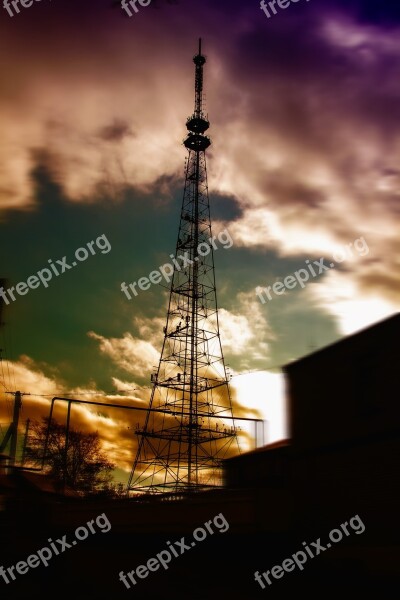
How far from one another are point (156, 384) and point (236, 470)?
6.59m

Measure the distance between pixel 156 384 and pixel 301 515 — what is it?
44.5 feet

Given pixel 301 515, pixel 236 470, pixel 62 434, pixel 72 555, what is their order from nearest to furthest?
pixel 72 555 → pixel 301 515 → pixel 236 470 → pixel 62 434

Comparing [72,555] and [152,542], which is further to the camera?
[152,542]

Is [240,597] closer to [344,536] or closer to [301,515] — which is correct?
[344,536]

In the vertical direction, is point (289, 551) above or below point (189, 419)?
below

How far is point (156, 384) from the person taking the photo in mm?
29688

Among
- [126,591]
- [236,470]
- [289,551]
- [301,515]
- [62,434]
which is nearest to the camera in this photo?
[126,591]

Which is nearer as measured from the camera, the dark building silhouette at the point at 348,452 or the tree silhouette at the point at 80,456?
the dark building silhouette at the point at 348,452

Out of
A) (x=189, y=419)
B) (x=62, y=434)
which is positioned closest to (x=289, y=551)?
(x=189, y=419)

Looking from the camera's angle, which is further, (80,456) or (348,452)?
(80,456)

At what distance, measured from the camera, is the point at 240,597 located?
13.0 meters

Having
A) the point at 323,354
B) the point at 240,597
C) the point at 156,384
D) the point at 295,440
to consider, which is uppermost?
the point at 156,384

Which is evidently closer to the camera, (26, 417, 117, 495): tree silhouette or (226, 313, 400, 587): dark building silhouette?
(226, 313, 400, 587): dark building silhouette

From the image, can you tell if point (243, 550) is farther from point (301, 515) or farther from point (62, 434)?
point (62, 434)
